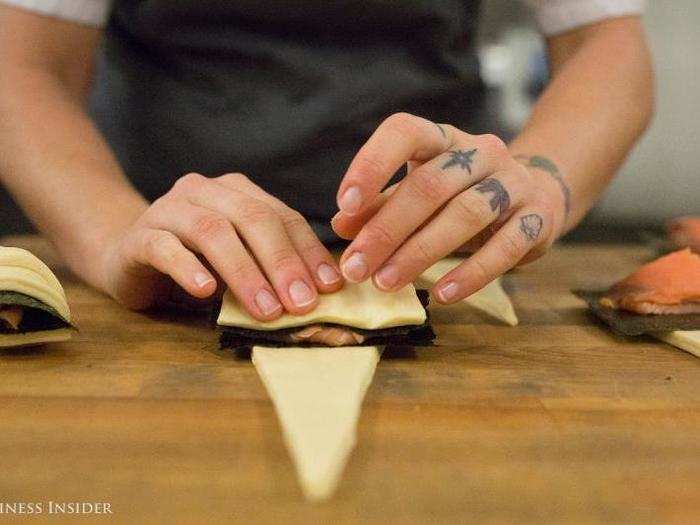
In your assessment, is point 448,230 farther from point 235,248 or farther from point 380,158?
point 235,248

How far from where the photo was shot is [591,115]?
4.19ft

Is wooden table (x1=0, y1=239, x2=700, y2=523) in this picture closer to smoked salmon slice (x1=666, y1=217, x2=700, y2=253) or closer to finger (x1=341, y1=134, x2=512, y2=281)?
finger (x1=341, y1=134, x2=512, y2=281)

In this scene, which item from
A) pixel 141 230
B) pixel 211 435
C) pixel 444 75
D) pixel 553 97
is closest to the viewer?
pixel 211 435

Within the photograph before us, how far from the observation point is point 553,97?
1322 millimetres

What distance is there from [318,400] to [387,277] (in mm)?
223

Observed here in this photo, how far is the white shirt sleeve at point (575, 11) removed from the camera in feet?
4.68

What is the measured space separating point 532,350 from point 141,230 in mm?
512

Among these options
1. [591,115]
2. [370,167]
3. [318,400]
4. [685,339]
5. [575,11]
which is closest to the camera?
[318,400]

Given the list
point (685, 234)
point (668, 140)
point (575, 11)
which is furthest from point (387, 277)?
point (668, 140)

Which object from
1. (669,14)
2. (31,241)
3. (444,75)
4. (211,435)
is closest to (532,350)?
(211,435)

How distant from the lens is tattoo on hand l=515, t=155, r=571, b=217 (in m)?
1.14

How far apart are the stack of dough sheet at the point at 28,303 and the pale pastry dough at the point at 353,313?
0.18 metres

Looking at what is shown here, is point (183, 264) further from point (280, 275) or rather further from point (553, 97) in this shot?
point (553, 97)

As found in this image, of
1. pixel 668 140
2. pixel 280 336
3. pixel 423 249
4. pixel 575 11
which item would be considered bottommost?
pixel 668 140
